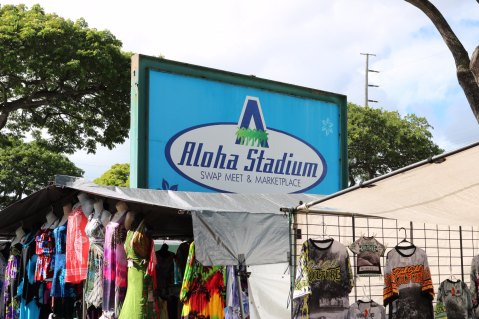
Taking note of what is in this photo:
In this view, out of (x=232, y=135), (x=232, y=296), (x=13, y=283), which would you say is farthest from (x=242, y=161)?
(x=13, y=283)

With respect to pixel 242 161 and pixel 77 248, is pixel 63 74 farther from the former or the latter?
pixel 77 248

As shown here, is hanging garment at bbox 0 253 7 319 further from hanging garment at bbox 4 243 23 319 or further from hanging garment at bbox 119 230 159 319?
hanging garment at bbox 119 230 159 319

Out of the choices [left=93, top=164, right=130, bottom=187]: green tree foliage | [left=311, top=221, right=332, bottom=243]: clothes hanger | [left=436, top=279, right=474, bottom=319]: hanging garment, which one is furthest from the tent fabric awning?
[left=93, top=164, right=130, bottom=187]: green tree foliage

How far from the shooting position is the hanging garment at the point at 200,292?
19.4 ft

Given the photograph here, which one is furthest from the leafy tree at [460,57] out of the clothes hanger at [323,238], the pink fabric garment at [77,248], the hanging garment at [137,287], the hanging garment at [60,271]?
the hanging garment at [60,271]

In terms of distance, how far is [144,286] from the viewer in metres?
5.94

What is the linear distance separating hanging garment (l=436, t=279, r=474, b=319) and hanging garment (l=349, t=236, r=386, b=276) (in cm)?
68

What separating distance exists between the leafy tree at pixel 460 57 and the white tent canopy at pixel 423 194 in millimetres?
1880

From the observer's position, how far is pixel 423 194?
16.4 ft

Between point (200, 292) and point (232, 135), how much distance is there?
2.96 m

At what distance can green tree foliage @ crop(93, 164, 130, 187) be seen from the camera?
3288 cm

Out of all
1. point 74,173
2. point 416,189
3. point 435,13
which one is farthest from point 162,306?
point 74,173

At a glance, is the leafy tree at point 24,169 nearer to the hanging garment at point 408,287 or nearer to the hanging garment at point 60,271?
the hanging garment at point 60,271

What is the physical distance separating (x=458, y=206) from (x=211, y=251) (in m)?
2.20
